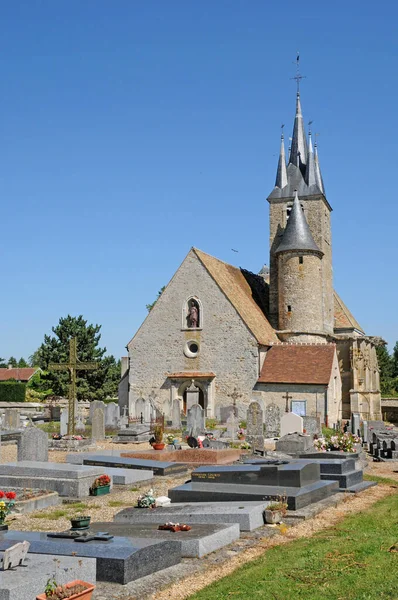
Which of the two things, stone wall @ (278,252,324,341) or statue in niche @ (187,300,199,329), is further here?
stone wall @ (278,252,324,341)

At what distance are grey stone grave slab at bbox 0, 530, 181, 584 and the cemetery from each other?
0.01m

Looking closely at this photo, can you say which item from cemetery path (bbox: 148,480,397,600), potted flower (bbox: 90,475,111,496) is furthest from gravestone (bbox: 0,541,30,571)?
potted flower (bbox: 90,475,111,496)

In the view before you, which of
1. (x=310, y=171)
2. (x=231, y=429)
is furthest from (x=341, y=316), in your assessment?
(x=231, y=429)

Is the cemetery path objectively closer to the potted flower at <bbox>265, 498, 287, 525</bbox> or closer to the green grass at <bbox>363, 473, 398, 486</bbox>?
the potted flower at <bbox>265, 498, 287, 525</bbox>

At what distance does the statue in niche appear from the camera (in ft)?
115

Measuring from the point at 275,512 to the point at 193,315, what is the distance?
25175 mm

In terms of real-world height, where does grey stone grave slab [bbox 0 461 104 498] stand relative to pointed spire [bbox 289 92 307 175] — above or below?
below

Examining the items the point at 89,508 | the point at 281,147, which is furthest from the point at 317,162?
the point at 89,508

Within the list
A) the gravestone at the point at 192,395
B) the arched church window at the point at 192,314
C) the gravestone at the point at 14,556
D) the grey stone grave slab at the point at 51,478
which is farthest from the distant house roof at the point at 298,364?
the gravestone at the point at 14,556

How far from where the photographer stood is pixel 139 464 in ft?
53.6

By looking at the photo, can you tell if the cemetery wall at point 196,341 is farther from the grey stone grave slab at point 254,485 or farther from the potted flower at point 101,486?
the grey stone grave slab at point 254,485

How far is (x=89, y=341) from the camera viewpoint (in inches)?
1972

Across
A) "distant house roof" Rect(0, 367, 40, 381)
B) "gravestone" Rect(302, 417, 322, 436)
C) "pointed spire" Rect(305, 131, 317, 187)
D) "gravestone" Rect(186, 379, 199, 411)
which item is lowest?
"gravestone" Rect(302, 417, 322, 436)

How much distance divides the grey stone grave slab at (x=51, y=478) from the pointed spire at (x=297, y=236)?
2566cm
